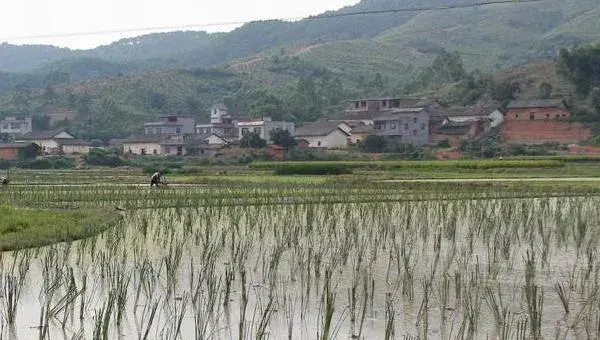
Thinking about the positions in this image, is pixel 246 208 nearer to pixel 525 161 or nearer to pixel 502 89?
pixel 525 161

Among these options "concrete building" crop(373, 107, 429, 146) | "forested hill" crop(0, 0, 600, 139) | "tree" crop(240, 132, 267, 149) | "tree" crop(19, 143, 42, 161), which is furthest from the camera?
"forested hill" crop(0, 0, 600, 139)

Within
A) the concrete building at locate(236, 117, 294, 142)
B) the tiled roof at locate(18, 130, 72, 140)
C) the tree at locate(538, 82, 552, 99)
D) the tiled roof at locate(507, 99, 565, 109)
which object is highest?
Result: the tree at locate(538, 82, 552, 99)

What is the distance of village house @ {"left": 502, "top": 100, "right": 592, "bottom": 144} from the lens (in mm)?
59906

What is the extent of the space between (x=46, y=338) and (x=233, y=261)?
3689 mm

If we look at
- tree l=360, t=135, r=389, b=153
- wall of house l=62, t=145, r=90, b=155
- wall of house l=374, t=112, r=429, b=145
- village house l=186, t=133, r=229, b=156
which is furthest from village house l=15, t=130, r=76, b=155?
wall of house l=374, t=112, r=429, b=145

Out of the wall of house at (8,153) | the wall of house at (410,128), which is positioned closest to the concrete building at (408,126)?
the wall of house at (410,128)

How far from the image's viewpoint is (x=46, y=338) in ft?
23.0

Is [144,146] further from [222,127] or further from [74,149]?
[222,127]

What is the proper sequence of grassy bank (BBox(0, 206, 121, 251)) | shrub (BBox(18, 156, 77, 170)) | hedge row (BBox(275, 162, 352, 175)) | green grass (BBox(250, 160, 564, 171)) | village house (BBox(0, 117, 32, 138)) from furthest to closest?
village house (BBox(0, 117, 32, 138)), shrub (BBox(18, 156, 77, 170)), green grass (BBox(250, 160, 564, 171)), hedge row (BBox(275, 162, 352, 175)), grassy bank (BBox(0, 206, 121, 251))

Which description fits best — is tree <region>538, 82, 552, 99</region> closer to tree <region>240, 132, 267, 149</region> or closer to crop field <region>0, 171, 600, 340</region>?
tree <region>240, 132, 267, 149</region>

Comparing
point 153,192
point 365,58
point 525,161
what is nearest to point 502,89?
point 525,161

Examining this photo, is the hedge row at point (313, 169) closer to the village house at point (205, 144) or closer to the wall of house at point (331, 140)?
the village house at point (205, 144)

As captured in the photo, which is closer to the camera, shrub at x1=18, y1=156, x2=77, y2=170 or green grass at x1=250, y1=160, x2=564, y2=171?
green grass at x1=250, y1=160, x2=564, y2=171

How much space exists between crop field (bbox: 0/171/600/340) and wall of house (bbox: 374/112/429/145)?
47657mm
